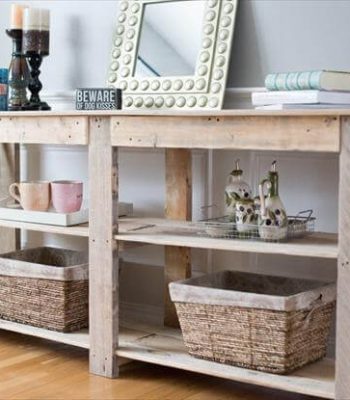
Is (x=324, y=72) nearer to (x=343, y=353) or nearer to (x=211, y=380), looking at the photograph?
(x=343, y=353)

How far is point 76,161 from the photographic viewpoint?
9.64 feet

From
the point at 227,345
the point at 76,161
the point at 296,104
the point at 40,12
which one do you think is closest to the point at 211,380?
the point at 227,345

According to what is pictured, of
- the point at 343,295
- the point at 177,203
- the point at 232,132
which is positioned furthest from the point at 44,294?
the point at 343,295

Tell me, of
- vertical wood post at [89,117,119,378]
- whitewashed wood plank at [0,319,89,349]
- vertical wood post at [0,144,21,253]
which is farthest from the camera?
vertical wood post at [0,144,21,253]

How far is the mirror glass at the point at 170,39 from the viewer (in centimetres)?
250

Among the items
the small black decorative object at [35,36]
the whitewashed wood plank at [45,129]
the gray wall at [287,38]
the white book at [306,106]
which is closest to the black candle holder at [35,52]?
the small black decorative object at [35,36]

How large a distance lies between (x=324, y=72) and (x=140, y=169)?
971 mm

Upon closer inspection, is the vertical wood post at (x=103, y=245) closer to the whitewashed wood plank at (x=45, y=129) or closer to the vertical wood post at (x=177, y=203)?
the whitewashed wood plank at (x=45, y=129)

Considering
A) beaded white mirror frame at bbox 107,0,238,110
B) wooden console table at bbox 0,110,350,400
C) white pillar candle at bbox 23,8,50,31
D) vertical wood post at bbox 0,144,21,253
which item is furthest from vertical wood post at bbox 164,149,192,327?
vertical wood post at bbox 0,144,21,253

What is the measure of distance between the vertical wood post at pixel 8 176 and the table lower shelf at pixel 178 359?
1.54 feet

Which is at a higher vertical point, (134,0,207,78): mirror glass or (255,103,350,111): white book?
(134,0,207,78): mirror glass

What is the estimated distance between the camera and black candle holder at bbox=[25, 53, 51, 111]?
2650 mm

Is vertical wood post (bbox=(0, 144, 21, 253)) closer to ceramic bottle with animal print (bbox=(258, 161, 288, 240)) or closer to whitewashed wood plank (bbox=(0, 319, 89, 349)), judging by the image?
whitewashed wood plank (bbox=(0, 319, 89, 349))

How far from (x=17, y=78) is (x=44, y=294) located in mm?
721
